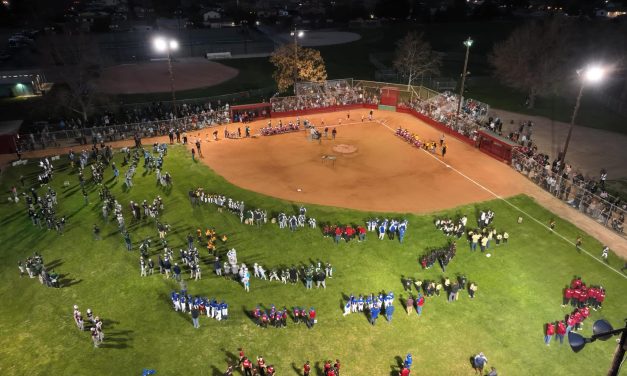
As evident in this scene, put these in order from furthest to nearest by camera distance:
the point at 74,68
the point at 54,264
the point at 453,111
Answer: the point at 453,111 → the point at 74,68 → the point at 54,264

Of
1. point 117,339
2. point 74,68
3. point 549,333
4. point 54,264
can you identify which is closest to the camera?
point 549,333

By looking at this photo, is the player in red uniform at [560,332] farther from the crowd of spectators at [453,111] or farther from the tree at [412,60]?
the tree at [412,60]

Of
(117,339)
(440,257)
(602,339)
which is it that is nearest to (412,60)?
(440,257)

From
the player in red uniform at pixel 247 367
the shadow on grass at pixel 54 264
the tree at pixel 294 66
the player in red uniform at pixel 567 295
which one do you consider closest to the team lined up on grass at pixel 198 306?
the player in red uniform at pixel 247 367

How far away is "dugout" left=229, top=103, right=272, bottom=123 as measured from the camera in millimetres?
53312

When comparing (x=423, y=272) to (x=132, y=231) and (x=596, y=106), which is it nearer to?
(x=132, y=231)

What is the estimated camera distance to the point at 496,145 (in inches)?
1690

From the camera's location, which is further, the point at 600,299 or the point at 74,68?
the point at 74,68

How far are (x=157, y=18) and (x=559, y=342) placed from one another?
126 meters

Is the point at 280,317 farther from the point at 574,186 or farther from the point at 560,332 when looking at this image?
the point at 574,186

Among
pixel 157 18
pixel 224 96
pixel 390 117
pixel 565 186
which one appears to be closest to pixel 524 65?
pixel 390 117

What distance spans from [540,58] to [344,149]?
31.1m

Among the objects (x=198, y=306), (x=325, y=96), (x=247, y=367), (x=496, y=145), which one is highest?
(x=325, y=96)

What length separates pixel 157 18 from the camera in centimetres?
12088
